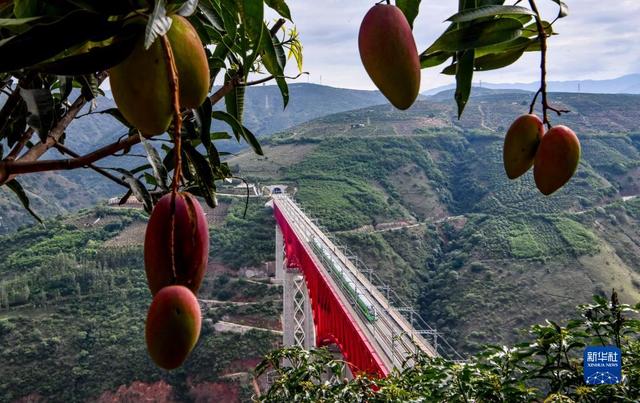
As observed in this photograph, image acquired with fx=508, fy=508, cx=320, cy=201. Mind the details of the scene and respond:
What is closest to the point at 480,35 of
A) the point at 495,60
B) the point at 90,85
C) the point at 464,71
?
the point at 464,71

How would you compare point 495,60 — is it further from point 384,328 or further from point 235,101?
point 384,328

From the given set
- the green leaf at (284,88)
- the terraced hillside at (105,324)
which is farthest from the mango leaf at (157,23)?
the terraced hillside at (105,324)

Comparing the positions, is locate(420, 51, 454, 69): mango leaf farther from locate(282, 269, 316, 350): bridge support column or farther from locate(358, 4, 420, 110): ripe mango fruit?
locate(282, 269, 316, 350): bridge support column

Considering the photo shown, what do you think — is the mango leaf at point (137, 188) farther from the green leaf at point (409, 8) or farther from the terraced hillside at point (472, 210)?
the terraced hillside at point (472, 210)

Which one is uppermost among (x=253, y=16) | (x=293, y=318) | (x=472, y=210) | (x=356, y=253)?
(x=253, y=16)

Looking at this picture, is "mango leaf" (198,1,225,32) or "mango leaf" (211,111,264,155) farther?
"mango leaf" (211,111,264,155)

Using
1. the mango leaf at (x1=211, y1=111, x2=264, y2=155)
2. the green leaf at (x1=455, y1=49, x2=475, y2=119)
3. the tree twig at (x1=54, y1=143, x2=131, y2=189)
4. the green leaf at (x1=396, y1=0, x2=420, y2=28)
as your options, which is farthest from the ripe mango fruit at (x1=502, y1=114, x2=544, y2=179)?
the tree twig at (x1=54, y1=143, x2=131, y2=189)
